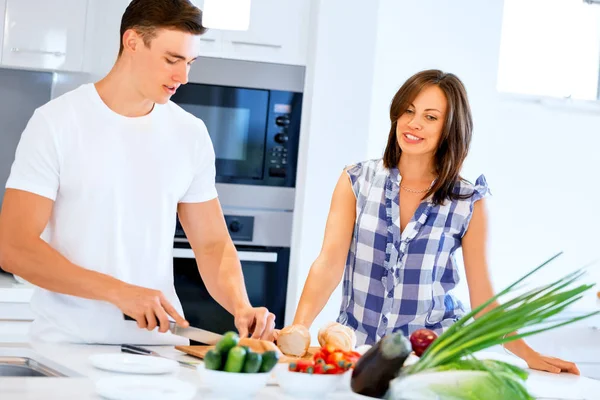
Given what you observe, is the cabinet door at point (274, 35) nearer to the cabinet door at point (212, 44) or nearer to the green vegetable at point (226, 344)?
the cabinet door at point (212, 44)

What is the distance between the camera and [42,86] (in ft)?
12.8

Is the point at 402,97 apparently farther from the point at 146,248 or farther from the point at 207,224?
the point at 146,248

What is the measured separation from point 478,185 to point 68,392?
56.7 inches

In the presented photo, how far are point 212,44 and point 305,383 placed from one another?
2.12 m

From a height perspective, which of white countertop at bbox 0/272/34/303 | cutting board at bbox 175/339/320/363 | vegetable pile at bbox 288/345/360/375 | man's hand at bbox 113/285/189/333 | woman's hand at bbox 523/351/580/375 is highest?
man's hand at bbox 113/285/189/333

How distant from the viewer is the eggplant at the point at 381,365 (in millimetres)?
1608

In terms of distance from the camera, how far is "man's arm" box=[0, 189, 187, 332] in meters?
1.96

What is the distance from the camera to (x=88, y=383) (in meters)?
1.68

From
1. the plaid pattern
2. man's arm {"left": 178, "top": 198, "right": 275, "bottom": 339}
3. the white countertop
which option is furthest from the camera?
the white countertop

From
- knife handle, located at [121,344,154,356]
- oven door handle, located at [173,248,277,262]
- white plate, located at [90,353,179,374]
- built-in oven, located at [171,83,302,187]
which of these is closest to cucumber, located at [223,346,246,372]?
white plate, located at [90,353,179,374]

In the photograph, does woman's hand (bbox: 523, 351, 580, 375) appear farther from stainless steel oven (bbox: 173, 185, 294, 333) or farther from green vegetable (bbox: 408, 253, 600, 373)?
stainless steel oven (bbox: 173, 185, 294, 333)

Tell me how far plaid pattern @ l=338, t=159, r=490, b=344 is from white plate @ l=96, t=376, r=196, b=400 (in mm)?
964

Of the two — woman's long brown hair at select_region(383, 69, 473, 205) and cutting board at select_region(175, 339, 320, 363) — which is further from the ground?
woman's long brown hair at select_region(383, 69, 473, 205)

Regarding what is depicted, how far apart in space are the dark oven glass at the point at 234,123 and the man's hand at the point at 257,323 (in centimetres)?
149
